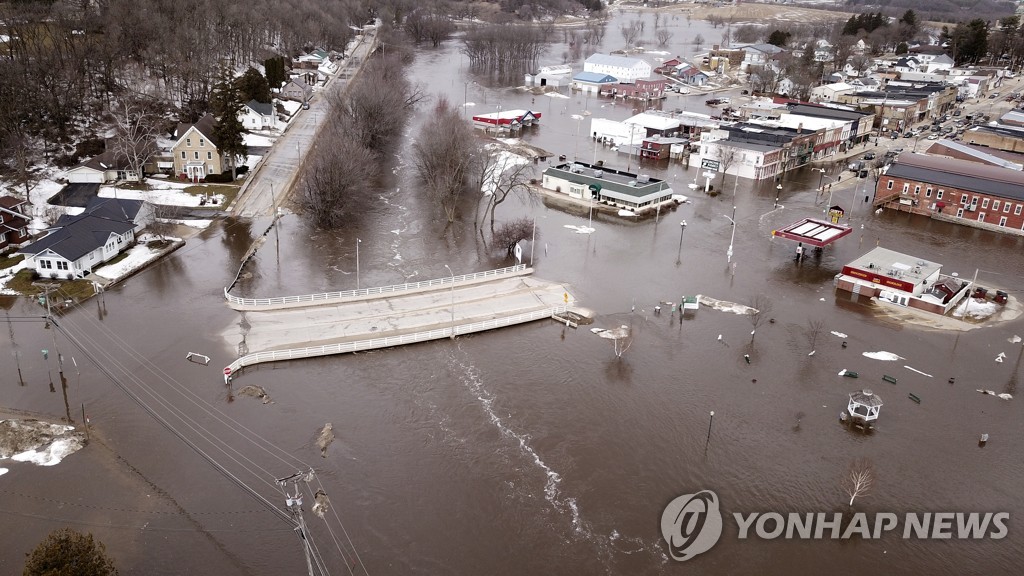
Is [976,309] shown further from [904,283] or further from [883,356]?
[883,356]

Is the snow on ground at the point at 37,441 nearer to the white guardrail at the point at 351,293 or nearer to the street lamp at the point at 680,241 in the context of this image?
the white guardrail at the point at 351,293

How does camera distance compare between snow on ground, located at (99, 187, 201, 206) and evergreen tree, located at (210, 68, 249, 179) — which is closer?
snow on ground, located at (99, 187, 201, 206)

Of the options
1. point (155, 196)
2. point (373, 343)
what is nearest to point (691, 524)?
point (373, 343)

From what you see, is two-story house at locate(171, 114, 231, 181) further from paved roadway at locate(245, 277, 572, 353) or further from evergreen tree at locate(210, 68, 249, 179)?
paved roadway at locate(245, 277, 572, 353)

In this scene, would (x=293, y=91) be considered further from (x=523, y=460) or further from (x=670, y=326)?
(x=523, y=460)

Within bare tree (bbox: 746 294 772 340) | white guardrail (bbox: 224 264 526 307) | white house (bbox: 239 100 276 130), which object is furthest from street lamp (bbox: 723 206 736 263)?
white house (bbox: 239 100 276 130)

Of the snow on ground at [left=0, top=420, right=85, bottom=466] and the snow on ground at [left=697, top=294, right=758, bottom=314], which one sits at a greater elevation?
the snow on ground at [left=697, top=294, right=758, bottom=314]
